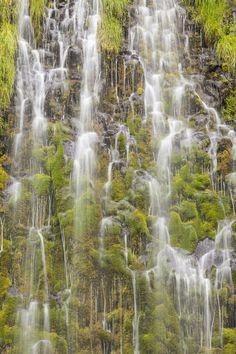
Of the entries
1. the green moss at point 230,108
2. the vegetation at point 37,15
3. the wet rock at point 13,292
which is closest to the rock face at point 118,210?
the wet rock at point 13,292

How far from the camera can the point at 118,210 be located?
34.8ft

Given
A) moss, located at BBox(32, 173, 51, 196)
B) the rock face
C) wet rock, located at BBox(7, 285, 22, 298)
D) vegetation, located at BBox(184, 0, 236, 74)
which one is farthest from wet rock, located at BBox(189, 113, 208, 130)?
wet rock, located at BBox(7, 285, 22, 298)

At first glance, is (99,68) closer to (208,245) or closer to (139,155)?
(139,155)

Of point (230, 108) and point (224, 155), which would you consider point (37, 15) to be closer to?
point (230, 108)

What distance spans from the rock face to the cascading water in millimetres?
30

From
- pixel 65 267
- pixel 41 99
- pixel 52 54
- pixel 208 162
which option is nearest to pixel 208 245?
pixel 208 162

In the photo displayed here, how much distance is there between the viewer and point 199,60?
1359 cm

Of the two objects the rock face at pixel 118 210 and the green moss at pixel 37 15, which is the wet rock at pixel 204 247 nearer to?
the rock face at pixel 118 210

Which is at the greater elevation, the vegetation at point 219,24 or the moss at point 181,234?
the vegetation at point 219,24

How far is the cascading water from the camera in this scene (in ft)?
31.4

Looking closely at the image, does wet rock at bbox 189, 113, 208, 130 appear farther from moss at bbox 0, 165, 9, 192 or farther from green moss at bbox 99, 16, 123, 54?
moss at bbox 0, 165, 9, 192

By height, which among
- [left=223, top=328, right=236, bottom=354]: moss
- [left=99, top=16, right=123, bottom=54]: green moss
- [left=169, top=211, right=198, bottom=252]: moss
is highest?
[left=99, top=16, right=123, bottom=54]: green moss

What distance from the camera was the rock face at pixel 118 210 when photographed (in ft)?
31.1

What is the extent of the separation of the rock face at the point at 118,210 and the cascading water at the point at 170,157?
30mm
